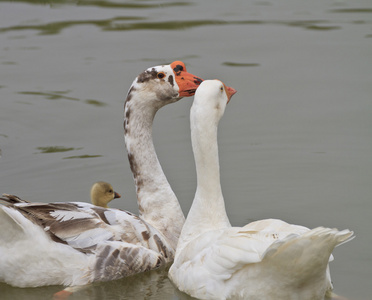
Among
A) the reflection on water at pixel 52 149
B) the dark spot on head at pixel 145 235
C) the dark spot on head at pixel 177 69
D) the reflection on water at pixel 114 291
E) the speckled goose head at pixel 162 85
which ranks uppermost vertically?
the dark spot on head at pixel 177 69

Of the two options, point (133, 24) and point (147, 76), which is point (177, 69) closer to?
point (147, 76)

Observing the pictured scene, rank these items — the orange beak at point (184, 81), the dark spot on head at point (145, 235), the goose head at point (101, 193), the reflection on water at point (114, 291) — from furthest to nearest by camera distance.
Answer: the goose head at point (101, 193) → the orange beak at point (184, 81) → the dark spot on head at point (145, 235) → the reflection on water at point (114, 291)

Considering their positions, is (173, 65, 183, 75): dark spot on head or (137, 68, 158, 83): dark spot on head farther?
(173, 65, 183, 75): dark spot on head

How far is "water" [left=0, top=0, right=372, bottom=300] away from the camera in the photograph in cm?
948

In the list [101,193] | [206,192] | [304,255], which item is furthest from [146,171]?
[304,255]

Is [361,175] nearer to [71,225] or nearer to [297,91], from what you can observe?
[297,91]

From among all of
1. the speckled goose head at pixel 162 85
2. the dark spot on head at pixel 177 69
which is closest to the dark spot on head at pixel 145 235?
the speckled goose head at pixel 162 85

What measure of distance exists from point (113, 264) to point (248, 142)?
404cm

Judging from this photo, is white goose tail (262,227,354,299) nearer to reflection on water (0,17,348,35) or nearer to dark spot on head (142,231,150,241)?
dark spot on head (142,231,150,241)

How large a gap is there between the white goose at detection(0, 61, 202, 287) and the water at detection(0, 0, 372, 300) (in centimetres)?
19

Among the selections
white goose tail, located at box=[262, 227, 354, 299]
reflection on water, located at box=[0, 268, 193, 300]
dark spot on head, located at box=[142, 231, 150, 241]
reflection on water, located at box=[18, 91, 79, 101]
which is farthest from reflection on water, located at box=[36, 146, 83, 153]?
white goose tail, located at box=[262, 227, 354, 299]

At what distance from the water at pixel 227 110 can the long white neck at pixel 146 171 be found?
2.65 feet

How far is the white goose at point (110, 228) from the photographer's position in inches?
296

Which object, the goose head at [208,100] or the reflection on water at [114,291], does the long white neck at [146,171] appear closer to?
the reflection on water at [114,291]
